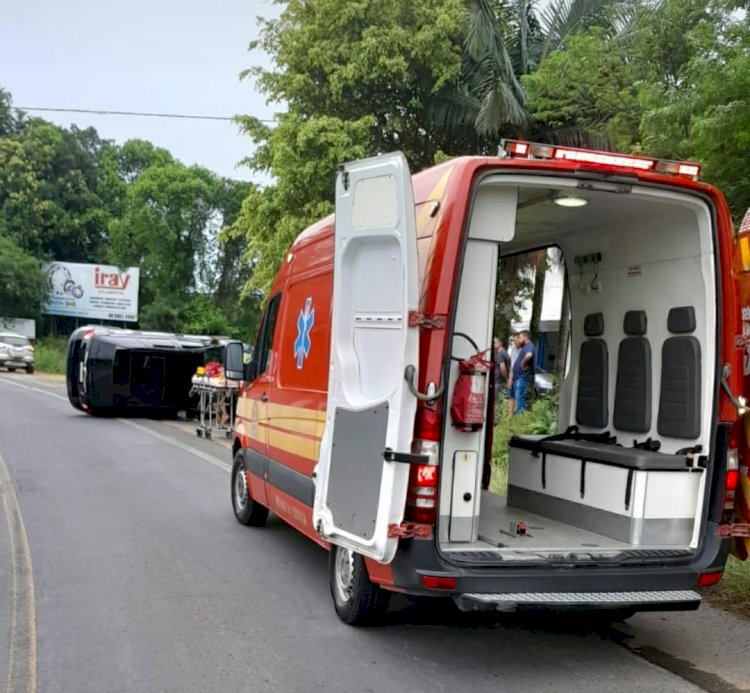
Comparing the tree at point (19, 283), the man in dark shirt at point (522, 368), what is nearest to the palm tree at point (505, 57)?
the man in dark shirt at point (522, 368)

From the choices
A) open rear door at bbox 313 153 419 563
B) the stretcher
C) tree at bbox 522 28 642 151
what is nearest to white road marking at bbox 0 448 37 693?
open rear door at bbox 313 153 419 563

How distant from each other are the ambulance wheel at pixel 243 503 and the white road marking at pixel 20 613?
6.47 feet

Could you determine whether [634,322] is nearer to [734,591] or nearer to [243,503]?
[734,591]

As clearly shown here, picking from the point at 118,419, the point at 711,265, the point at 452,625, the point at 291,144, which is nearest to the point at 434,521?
the point at 452,625

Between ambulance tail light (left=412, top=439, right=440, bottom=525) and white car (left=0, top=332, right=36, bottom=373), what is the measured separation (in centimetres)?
3476

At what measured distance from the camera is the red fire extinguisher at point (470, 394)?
487cm

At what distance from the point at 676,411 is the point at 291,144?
14.6 meters

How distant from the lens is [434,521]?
4723 millimetres

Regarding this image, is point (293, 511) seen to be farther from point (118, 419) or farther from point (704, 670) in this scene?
point (118, 419)

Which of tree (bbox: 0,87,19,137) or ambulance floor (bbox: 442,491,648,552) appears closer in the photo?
ambulance floor (bbox: 442,491,648,552)

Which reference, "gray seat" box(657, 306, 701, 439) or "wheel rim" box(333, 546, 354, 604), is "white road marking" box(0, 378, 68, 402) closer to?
"wheel rim" box(333, 546, 354, 604)

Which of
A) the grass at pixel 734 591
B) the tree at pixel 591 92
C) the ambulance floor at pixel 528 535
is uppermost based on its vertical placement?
the tree at pixel 591 92

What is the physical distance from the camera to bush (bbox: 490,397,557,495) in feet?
31.0

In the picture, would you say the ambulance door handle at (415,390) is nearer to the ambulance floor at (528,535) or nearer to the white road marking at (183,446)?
the ambulance floor at (528,535)
